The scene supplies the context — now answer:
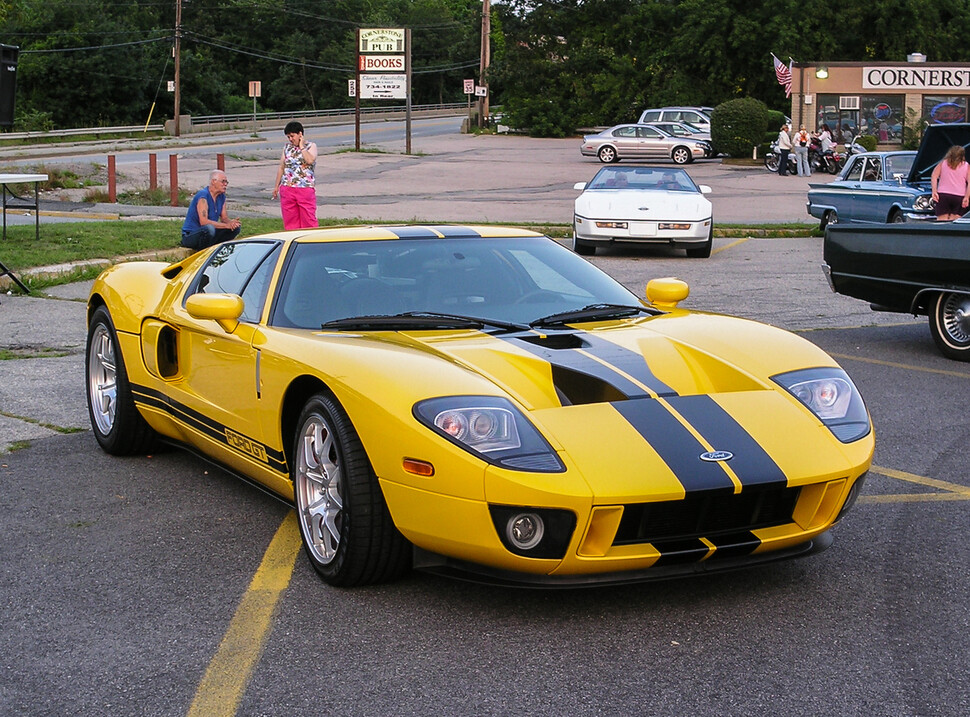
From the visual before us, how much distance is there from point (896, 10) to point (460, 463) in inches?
2248

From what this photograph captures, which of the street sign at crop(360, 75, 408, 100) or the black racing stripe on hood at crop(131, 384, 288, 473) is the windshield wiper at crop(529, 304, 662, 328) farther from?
the street sign at crop(360, 75, 408, 100)

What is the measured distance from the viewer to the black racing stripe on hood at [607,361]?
414 centimetres

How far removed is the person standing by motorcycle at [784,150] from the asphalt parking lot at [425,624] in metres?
31.9

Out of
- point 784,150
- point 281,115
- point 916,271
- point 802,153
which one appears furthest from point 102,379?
point 281,115

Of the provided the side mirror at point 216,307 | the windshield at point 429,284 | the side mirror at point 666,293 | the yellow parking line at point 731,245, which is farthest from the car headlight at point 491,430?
the yellow parking line at point 731,245

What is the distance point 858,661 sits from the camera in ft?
11.6

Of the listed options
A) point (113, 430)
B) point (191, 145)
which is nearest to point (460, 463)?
point (113, 430)

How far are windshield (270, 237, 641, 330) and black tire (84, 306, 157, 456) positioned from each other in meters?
1.53

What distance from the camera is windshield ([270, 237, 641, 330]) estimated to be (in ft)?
16.5

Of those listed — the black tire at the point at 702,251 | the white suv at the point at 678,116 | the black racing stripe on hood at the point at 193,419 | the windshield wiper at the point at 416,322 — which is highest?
the white suv at the point at 678,116

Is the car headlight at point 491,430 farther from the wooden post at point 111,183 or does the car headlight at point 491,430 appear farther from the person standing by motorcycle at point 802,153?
the person standing by motorcycle at point 802,153

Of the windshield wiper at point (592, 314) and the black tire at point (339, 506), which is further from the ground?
the windshield wiper at point (592, 314)

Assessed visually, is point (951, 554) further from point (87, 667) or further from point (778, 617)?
point (87, 667)

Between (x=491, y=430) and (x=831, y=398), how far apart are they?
134cm
